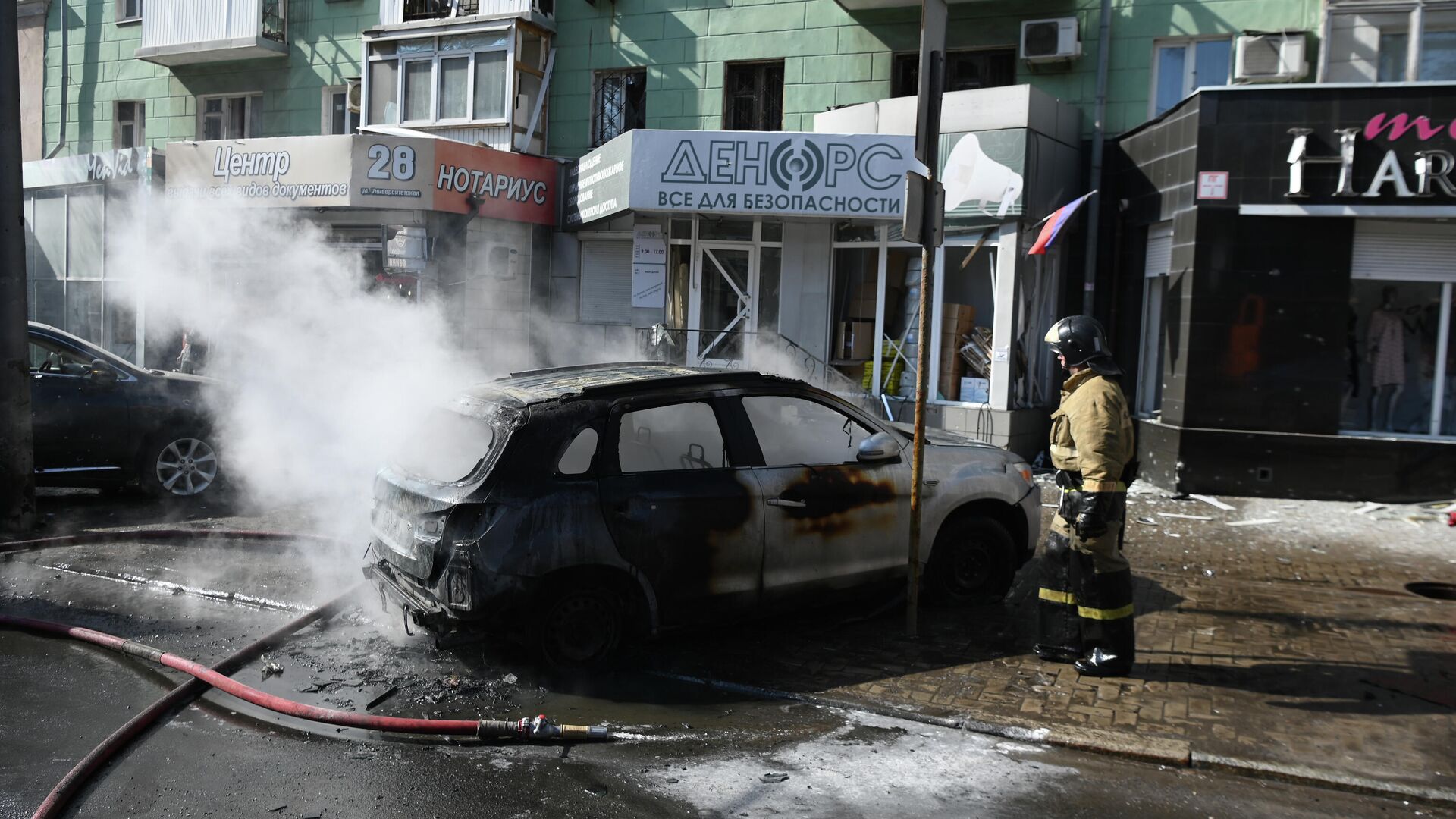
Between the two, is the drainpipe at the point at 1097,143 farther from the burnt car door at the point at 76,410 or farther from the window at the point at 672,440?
the burnt car door at the point at 76,410

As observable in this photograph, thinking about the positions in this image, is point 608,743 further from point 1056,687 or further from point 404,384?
point 404,384

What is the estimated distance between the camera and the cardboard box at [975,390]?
13.5 metres

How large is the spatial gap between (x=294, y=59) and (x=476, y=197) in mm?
6738

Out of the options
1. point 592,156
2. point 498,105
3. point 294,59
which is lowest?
point 592,156

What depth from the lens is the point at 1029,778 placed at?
14.6ft

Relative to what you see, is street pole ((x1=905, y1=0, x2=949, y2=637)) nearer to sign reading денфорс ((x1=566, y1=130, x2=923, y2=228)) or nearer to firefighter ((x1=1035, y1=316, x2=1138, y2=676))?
firefighter ((x1=1035, y1=316, x2=1138, y2=676))

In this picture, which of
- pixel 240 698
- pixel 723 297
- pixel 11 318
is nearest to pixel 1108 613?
pixel 240 698

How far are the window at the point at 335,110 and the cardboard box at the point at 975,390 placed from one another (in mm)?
12699

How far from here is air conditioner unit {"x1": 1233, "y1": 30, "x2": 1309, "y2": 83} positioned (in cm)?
1293

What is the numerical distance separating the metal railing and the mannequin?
5858mm

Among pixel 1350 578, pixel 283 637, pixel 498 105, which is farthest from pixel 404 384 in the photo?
pixel 498 105

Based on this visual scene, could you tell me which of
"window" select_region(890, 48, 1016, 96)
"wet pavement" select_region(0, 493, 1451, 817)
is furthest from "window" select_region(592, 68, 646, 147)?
"wet pavement" select_region(0, 493, 1451, 817)

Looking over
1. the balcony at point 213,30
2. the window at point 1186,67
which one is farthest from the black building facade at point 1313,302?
the balcony at point 213,30

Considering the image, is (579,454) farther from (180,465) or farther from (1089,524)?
(180,465)
